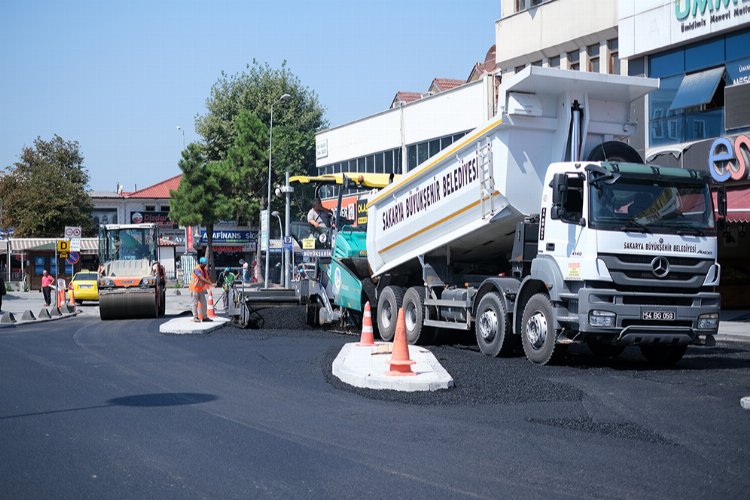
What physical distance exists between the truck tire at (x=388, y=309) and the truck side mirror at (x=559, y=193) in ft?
18.0

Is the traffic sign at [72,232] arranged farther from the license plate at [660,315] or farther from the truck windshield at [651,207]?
the license plate at [660,315]

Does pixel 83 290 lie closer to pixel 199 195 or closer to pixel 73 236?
pixel 73 236

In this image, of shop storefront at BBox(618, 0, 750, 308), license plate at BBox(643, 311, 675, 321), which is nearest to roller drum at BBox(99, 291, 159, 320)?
shop storefront at BBox(618, 0, 750, 308)

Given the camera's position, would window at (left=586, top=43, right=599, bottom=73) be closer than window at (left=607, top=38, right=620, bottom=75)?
No

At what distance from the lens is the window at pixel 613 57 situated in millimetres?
27237

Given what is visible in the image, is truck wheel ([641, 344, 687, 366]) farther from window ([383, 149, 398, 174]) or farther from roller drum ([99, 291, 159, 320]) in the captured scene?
window ([383, 149, 398, 174])

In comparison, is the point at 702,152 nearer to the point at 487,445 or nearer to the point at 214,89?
the point at 487,445

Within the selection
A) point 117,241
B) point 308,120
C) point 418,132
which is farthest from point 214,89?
point 117,241

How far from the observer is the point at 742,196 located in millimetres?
21688

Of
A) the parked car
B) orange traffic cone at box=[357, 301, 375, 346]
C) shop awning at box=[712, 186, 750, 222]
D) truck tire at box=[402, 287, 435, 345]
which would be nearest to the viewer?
orange traffic cone at box=[357, 301, 375, 346]

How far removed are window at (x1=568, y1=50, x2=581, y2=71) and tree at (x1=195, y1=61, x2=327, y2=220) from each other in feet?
105

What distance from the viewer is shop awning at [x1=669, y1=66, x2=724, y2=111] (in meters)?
22.9

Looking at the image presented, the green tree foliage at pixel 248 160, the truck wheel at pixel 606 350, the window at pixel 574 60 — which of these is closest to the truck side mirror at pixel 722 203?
the truck wheel at pixel 606 350

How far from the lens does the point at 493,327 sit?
13.7 m
